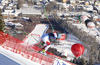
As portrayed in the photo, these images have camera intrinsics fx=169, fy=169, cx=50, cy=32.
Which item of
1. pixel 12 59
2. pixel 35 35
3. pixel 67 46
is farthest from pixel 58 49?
Answer: pixel 12 59

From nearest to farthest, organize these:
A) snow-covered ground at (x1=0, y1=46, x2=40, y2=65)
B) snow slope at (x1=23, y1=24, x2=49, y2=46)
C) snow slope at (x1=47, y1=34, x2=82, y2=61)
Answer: snow-covered ground at (x1=0, y1=46, x2=40, y2=65) < snow slope at (x1=47, y1=34, x2=82, y2=61) < snow slope at (x1=23, y1=24, x2=49, y2=46)

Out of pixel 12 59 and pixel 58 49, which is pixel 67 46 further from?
pixel 12 59

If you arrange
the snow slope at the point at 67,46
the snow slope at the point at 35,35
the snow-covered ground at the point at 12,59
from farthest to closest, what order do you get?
the snow slope at the point at 35,35 → the snow slope at the point at 67,46 → the snow-covered ground at the point at 12,59

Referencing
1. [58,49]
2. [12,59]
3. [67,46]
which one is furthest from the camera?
[67,46]

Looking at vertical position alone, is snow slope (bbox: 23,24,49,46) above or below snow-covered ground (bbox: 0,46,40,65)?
below

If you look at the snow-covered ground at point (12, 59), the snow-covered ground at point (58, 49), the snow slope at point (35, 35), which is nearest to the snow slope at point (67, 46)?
the snow-covered ground at point (58, 49)

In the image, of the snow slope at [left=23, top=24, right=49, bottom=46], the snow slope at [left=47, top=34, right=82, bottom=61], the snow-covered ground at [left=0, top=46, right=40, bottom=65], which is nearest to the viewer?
the snow-covered ground at [left=0, top=46, right=40, bottom=65]

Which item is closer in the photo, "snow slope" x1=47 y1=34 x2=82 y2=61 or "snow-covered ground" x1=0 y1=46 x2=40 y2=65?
"snow-covered ground" x1=0 y1=46 x2=40 y2=65

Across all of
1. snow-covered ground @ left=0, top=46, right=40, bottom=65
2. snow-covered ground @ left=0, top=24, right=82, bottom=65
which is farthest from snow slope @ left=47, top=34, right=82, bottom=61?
snow-covered ground @ left=0, top=46, right=40, bottom=65

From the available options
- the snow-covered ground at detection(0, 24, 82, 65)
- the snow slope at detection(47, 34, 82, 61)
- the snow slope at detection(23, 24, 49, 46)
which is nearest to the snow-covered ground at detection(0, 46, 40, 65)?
the snow-covered ground at detection(0, 24, 82, 65)

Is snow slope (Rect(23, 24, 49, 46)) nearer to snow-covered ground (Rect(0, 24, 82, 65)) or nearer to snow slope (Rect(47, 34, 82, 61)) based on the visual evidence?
snow-covered ground (Rect(0, 24, 82, 65))

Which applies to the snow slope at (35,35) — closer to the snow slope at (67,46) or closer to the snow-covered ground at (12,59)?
the snow slope at (67,46)
